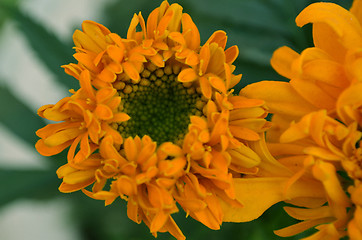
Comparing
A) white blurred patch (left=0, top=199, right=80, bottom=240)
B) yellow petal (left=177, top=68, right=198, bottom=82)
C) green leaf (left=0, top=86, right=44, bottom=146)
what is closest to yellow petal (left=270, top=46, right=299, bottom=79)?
yellow petal (left=177, top=68, right=198, bottom=82)

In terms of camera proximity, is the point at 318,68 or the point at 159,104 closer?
the point at 318,68

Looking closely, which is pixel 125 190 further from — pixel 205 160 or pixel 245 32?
pixel 245 32

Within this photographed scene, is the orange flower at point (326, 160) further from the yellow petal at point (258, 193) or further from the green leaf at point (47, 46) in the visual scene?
the green leaf at point (47, 46)

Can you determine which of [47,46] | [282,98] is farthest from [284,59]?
[47,46]

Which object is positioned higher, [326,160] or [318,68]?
[318,68]

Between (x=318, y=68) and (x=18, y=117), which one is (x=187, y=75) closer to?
(x=318, y=68)

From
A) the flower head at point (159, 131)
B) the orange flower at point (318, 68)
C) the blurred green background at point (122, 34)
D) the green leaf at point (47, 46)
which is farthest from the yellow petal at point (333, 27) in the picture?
the green leaf at point (47, 46)
